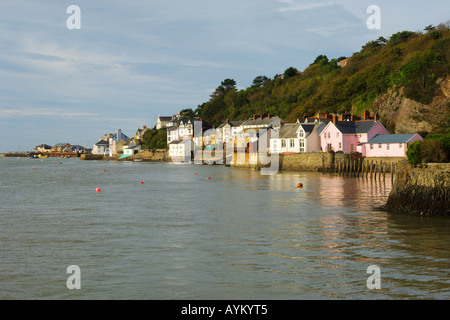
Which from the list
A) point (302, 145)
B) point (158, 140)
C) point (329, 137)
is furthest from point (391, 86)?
point (158, 140)

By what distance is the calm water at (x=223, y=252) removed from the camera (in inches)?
583

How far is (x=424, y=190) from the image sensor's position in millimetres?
27000

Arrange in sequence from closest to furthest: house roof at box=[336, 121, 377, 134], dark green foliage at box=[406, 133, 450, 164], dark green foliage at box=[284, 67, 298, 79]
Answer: dark green foliage at box=[406, 133, 450, 164] → house roof at box=[336, 121, 377, 134] → dark green foliage at box=[284, 67, 298, 79]

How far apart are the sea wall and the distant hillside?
37239mm

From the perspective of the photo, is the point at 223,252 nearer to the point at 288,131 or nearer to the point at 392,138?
the point at 392,138

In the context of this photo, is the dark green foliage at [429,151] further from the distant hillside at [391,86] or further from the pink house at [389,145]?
the pink house at [389,145]

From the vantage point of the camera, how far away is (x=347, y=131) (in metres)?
83.3

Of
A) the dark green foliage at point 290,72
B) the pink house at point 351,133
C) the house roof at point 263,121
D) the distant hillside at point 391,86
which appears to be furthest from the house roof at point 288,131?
the dark green foliage at point 290,72

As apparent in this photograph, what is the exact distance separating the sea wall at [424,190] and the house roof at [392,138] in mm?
44332

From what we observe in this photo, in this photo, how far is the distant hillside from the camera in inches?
3413

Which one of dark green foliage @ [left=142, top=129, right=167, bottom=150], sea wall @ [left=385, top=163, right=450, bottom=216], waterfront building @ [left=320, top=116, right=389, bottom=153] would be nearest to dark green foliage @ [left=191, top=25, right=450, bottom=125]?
waterfront building @ [left=320, top=116, right=389, bottom=153]

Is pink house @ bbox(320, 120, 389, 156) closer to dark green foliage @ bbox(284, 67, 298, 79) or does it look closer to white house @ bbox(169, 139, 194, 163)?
white house @ bbox(169, 139, 194, 163)
